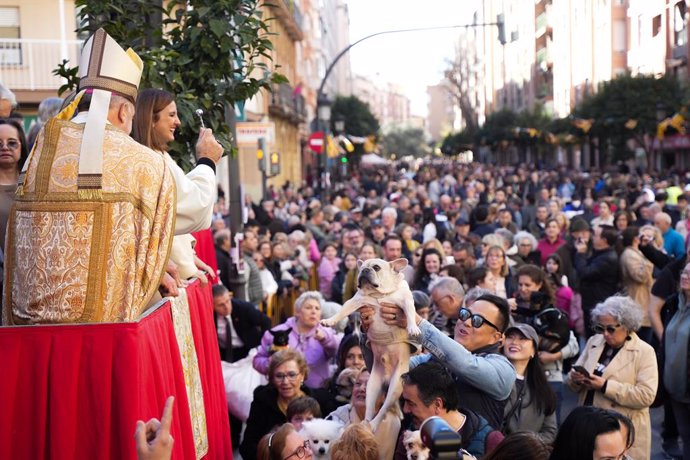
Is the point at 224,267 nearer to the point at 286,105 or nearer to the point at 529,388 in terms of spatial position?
the point at 529,388

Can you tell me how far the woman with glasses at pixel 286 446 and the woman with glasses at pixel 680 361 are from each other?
3.61 metres

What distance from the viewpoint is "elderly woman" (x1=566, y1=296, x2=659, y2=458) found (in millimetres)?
6719

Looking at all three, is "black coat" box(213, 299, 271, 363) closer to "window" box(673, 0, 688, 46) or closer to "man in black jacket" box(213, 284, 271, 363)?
"man in black jacket" box(213, 284, 271, 363)

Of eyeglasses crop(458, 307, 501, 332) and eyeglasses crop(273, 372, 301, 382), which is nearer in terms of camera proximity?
eyeglasses crop(458, 307, 501, 332)

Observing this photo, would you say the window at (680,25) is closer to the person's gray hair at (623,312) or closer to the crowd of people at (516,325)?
the crowd of people at (516,325)

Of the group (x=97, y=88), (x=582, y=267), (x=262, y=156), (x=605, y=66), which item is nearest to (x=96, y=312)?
(x=97, y=88)

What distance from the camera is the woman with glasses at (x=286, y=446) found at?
5125 mm

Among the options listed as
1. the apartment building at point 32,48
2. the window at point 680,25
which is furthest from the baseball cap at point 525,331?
the window at point 680,25

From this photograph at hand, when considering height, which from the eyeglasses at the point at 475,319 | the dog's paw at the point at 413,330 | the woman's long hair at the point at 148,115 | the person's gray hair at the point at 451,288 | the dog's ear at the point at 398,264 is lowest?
the person's gray hair at the point at 451,288

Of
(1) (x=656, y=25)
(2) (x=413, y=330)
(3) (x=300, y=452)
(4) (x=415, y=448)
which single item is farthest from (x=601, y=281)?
(1) (x=656, y=25)

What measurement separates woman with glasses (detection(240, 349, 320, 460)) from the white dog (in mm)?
1909

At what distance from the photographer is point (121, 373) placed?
3871mm

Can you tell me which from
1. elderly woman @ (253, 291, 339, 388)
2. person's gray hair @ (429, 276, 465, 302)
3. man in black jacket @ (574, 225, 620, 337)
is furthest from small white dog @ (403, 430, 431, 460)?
man in black jacket @ (574, 225, 620, 337)

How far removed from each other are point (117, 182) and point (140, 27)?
369 centimetres
